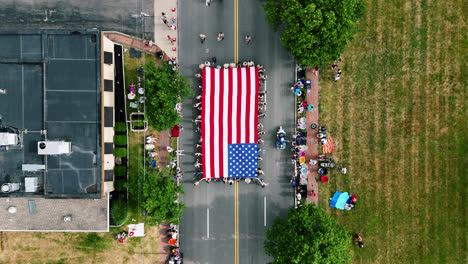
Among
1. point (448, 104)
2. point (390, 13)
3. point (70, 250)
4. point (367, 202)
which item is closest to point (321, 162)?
point (367, 202)

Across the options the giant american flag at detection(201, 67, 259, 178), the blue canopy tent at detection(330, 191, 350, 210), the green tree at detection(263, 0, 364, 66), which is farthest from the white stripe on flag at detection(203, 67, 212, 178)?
the blue canopy tent at detection(330, 191, 350, 210)

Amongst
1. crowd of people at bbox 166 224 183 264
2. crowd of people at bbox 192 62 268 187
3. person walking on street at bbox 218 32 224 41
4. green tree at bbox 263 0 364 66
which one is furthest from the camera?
crowd of people at bbox 166 224 183 264

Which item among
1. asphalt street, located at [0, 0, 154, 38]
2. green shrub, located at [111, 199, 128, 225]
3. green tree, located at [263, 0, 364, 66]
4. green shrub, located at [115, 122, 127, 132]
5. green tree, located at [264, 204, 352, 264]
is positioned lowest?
green tree, located at [264, 204, 352, 264]

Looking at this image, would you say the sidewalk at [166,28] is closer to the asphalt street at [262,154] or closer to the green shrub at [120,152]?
the asphalt street at [262,154]

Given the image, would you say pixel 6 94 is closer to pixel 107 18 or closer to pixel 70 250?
pixel 107 18

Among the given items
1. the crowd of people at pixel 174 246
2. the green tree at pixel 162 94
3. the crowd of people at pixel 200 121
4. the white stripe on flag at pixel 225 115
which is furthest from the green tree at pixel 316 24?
the crowd of people at pixel 174 246

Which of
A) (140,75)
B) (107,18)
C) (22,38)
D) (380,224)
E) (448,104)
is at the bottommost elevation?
(380,224)

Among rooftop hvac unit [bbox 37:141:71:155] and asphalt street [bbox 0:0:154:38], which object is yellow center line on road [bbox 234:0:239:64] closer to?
asphalt street [bbox 0:0:154:38]

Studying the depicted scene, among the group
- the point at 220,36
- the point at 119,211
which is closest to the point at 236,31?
the point at 220,36

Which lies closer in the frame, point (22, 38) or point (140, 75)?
point (22, 38)
